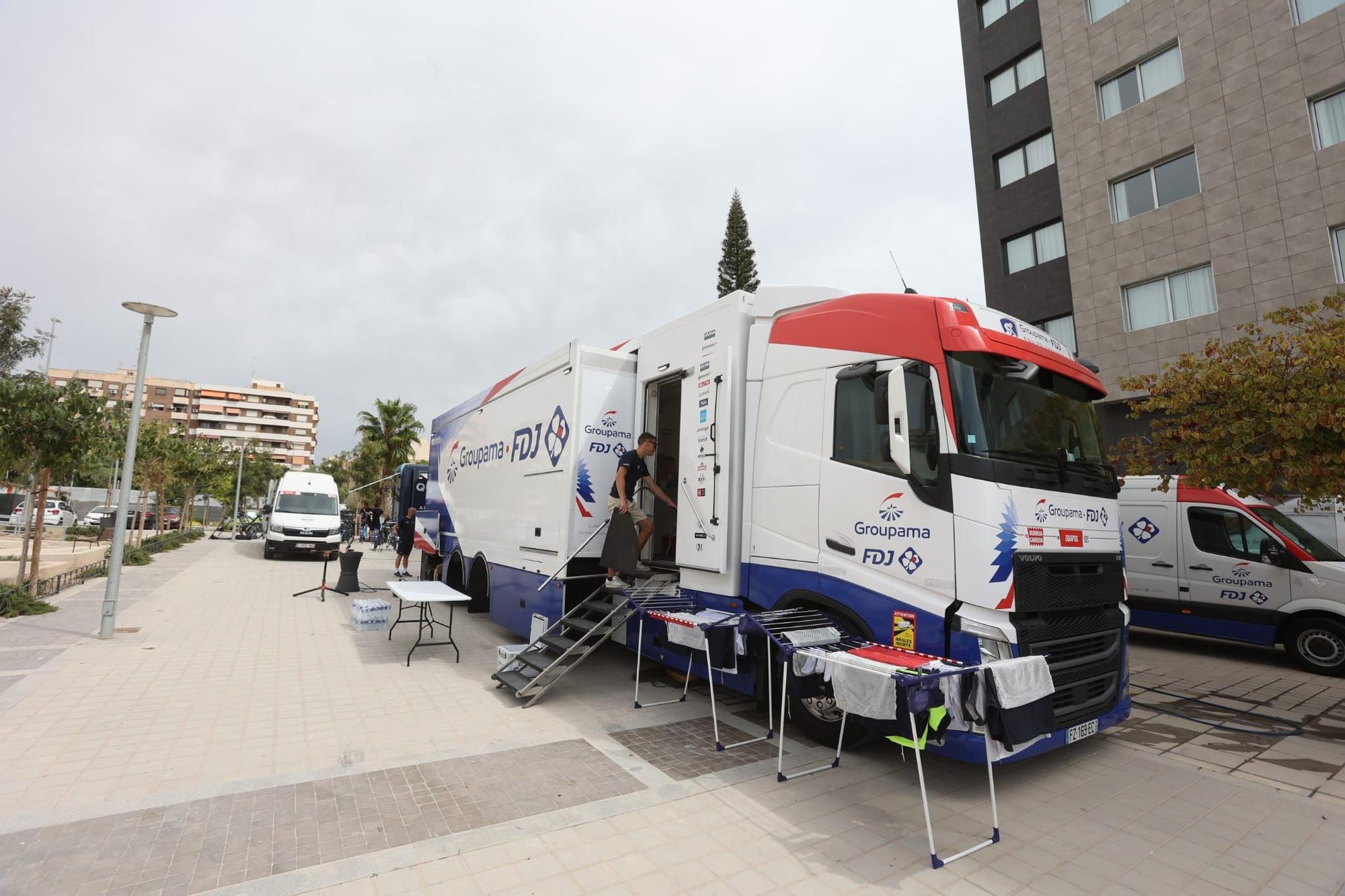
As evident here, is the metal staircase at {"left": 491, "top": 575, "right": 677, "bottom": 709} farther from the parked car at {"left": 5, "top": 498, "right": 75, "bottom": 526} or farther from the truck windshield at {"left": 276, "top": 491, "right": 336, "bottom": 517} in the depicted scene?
the parked car at {"left": 5, "top": 498, "right": 75, "bottom": 526}

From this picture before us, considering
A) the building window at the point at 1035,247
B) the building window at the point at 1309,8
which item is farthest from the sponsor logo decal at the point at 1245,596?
the building window at the point at 1309,8

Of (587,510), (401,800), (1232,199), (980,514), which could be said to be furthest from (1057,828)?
(1232,199)

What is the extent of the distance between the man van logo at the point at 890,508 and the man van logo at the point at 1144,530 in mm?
7252

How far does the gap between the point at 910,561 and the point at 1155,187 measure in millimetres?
15939

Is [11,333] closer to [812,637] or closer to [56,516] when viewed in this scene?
[56,516]

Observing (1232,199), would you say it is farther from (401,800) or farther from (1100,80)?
(401,800)

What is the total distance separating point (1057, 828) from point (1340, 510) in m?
10.3

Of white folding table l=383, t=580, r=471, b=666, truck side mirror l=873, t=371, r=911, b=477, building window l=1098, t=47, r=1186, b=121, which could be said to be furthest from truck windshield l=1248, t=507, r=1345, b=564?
building window l=1098, t=47, r=1186, b=121

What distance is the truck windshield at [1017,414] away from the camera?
395 centimetres

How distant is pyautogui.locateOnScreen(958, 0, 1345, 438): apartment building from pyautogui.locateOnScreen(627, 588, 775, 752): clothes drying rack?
13.4m

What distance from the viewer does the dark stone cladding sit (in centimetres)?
1669

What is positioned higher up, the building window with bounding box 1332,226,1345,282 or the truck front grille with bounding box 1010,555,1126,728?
the building window with bounding box 1332,226,1345,282

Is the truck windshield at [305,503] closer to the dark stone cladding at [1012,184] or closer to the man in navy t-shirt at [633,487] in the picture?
the man in navy t-shirt at [633,487]

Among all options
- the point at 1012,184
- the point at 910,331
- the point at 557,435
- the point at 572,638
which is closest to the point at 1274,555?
the point at 910,331
